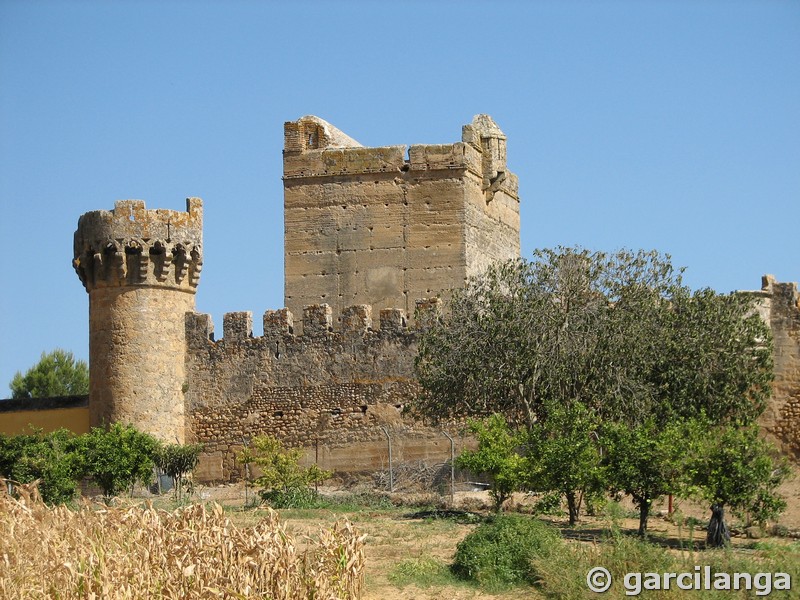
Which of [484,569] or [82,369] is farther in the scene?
[82,369]

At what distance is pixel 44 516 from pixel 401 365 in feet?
38.6

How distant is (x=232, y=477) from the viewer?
28750 millimetres

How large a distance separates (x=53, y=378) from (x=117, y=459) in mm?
26014

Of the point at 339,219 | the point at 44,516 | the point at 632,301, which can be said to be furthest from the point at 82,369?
the point at 44,516

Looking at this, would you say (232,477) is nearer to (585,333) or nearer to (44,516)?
(585,333)

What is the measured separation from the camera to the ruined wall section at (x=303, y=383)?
2767 cm

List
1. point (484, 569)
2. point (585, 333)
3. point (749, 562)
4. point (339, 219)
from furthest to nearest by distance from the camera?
point (339, 219), point (585, 333), point (484, 569), point (749, 562)

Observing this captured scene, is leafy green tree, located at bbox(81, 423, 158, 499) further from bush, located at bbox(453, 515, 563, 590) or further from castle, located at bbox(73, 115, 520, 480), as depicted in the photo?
bush, located at bbox(453, 515, 563, 590)

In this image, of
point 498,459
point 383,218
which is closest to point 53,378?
point 383,218

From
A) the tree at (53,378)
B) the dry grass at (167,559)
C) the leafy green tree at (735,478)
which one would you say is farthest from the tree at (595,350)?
the tree at (53,378)

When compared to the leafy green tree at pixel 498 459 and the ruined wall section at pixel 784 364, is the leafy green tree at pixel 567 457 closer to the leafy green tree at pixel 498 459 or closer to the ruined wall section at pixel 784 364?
the leafy green tree at pixel 498 459

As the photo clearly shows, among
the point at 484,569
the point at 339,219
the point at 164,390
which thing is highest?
the point at 339,219

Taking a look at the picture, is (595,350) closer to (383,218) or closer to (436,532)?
(436,532)

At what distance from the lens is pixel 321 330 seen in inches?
1117
